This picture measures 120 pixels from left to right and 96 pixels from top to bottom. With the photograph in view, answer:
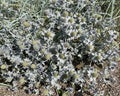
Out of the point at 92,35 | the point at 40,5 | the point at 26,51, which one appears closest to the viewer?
the point at 26,51

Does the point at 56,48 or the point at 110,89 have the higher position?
the point at 56,48

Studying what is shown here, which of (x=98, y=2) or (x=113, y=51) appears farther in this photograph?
(x=98, y=2)

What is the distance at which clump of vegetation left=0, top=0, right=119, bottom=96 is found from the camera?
2.33m

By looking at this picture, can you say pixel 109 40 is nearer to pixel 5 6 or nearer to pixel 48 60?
pixel 48 60

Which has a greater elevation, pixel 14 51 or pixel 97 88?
pixel 14 51

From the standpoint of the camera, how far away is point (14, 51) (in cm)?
238

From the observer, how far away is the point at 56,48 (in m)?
2.38

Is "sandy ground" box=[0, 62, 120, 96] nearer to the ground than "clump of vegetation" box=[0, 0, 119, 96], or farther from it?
nearer to the ground

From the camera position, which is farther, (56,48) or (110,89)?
(110,89)


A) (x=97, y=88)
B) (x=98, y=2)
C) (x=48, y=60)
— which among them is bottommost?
(x=97, y=88)

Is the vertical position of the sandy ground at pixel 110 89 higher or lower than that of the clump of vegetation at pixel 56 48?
lower

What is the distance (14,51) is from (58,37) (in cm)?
35

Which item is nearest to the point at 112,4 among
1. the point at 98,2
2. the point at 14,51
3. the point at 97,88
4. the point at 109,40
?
the point at 98,2

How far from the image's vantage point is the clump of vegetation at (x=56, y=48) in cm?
233
